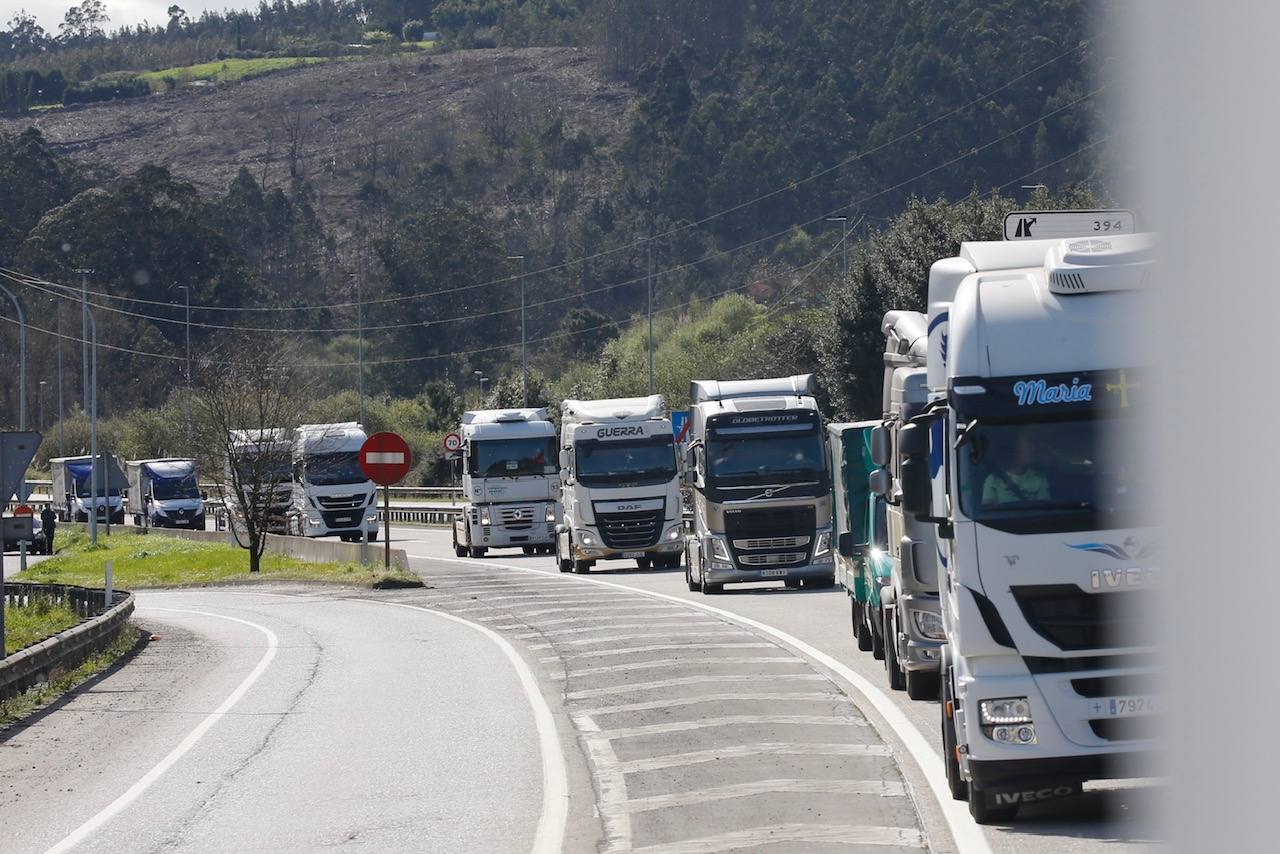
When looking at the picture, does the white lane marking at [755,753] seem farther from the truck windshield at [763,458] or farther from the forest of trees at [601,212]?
the forest of trees at [601,212]

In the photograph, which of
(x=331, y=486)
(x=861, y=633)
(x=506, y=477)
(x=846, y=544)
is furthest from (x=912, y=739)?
(x=331, y=486)

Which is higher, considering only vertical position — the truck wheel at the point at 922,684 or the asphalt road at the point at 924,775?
the truck wheel at the point at 922,684

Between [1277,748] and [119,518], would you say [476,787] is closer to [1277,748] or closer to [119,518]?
[1277,748]

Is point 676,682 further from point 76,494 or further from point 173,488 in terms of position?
point 76,494

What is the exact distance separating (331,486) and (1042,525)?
42.2m

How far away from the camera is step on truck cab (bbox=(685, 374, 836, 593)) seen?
2653 centimetres

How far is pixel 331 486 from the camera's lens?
49281 mm

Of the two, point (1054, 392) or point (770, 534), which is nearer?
point (1054, 392)

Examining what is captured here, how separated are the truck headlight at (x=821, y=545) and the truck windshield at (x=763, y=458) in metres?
0.83

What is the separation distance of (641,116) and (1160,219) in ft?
508

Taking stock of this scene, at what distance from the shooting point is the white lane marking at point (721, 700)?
548 inches

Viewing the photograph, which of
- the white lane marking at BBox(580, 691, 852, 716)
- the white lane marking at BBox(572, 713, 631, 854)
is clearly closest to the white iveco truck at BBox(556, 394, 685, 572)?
the white lane marking at BBox(580, 691, 852, 716)

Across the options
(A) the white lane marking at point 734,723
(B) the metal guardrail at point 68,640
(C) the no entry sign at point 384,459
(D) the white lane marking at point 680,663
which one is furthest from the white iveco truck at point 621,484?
(A) the white lane marking at point 734,723

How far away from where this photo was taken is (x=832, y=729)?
12.2 meters
